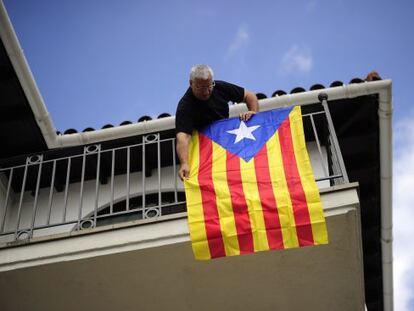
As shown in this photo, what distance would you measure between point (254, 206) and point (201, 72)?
1525mm

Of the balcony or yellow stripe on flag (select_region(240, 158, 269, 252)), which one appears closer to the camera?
yellow stripe on flag (select_region(240, 158, 269, 252))

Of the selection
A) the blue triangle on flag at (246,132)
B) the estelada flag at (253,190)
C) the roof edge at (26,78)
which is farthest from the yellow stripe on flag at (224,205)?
the roof edge at (26,78)

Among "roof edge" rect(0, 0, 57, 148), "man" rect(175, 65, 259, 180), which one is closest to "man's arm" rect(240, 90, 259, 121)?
"man" rect(175, 65, 259, 180)

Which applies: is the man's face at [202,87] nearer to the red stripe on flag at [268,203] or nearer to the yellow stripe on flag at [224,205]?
the yellow stripe on flag at [224,205]

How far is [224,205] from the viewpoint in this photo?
459cm

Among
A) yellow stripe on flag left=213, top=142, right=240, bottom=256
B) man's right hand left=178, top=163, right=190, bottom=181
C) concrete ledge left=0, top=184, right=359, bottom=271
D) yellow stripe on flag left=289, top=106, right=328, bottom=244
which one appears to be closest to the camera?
yellow stripe on flag left=289, top=106, right=328, bottom=244

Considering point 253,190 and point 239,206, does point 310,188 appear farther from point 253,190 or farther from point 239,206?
point 239,206

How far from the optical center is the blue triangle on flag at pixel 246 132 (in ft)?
16.7

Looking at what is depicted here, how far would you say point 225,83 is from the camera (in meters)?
5.65

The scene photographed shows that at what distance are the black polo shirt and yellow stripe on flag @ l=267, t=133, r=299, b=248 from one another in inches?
32.1

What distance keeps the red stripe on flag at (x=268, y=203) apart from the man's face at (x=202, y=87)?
923 mm

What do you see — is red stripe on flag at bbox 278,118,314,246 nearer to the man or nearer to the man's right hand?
the man

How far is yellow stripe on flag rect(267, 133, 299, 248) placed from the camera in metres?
4.30

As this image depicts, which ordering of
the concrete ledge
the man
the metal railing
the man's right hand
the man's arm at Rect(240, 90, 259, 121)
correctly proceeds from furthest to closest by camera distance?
the metal railing, the man's arm at Rect(240, 90, 259, 121), the man, the man's right hand, the concrete ledge
